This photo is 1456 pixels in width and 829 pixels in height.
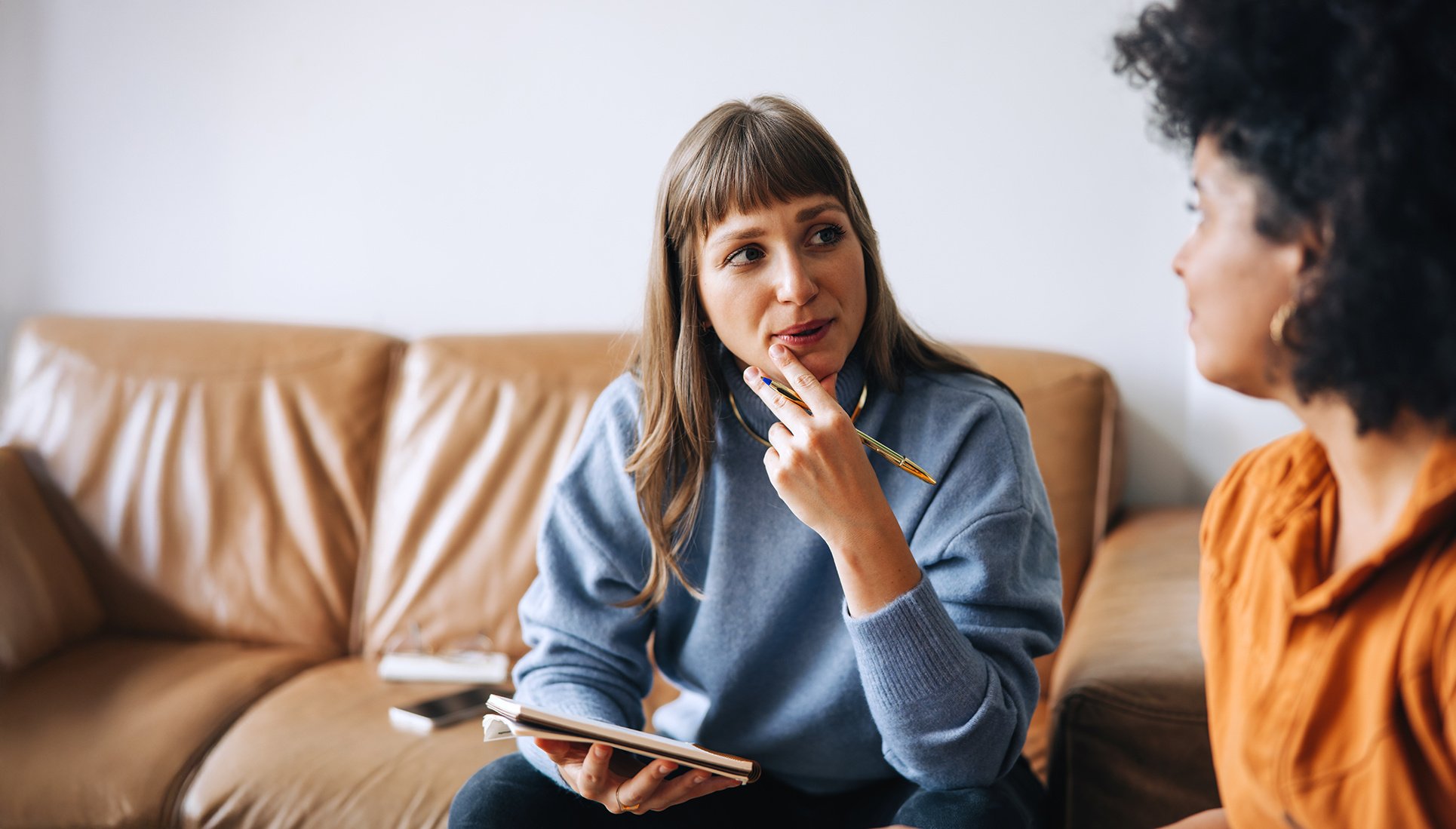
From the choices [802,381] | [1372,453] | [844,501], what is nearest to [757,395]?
[802,381]

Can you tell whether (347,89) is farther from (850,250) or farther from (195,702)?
(850,250)

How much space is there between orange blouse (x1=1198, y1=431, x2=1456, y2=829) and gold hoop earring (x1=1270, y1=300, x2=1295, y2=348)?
0.36ft

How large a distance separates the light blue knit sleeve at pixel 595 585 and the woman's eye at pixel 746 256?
9.7 inches

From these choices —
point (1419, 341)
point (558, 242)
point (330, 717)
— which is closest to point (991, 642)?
point (1419, 341)

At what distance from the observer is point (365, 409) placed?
76.7 inches

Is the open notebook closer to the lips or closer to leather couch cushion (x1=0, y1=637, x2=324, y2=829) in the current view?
the lips

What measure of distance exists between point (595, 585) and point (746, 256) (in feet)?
1.35

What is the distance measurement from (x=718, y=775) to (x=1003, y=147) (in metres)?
1.26

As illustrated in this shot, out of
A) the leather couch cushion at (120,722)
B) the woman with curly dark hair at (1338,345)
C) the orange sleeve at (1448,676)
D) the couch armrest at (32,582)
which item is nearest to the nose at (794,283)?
the woman with curly dark hair at (1338,345)

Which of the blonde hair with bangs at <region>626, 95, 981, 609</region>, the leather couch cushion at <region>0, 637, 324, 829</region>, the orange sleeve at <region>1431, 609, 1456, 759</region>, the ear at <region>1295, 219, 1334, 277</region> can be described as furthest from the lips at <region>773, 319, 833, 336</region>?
the leather couch cushion at <region>0, 637, 324, 829</region>

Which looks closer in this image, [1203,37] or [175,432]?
[1203,37]

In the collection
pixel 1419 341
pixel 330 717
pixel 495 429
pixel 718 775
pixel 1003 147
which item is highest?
pixel 1003 147

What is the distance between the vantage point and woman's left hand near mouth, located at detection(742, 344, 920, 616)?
38.6 inches

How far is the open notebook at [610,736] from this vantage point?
90 centimetres
